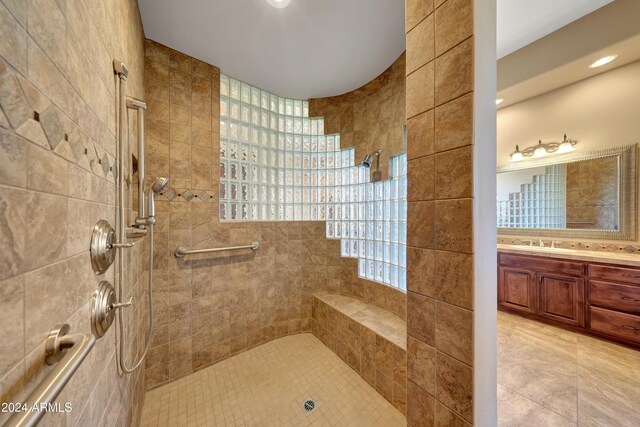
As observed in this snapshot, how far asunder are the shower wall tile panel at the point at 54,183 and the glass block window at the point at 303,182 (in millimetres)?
1182

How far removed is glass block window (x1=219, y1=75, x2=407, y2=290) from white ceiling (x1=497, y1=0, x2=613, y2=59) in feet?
4.83

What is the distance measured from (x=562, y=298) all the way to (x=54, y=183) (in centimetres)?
342

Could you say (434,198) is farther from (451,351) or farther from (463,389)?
(463,389)

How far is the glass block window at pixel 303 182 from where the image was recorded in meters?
2.03

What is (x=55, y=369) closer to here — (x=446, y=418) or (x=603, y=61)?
(x=446, y=418)

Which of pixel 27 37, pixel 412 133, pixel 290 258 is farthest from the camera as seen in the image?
pixel 290 258

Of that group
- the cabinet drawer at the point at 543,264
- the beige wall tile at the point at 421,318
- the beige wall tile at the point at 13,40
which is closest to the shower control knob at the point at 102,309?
the beige wall tile at the point at 13,40

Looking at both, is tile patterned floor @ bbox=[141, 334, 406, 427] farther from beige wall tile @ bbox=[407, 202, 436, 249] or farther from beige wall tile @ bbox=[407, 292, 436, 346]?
beige wall tile @ bbox=[407, 202, 436, 249]

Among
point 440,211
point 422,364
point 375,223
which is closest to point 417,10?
point 440,211

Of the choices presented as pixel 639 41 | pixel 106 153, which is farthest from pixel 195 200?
pixel 639 41

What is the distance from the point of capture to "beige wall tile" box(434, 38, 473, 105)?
2.10 feet

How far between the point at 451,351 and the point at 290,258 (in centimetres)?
186

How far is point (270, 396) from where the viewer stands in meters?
1.54

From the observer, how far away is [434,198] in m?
0.73
